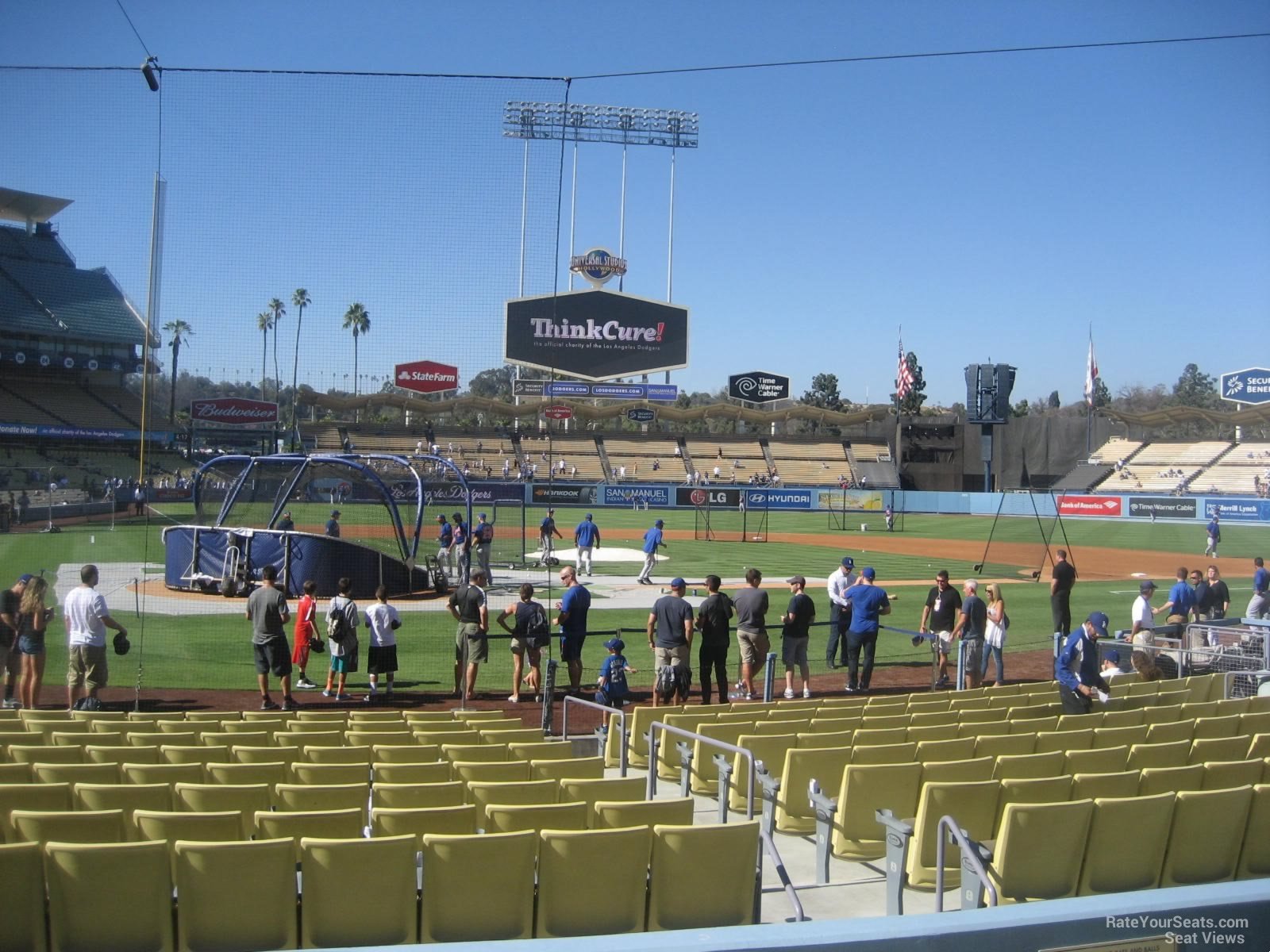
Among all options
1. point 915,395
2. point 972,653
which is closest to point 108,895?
point 972,653

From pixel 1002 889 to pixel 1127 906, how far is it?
2.69 m

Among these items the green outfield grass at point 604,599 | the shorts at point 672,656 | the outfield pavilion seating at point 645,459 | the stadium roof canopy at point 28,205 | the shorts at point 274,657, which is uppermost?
the stadium roof canopy at point 28,205

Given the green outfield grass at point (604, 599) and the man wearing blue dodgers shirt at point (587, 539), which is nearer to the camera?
the green outfield grass at point (604, 599)

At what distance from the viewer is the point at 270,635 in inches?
466

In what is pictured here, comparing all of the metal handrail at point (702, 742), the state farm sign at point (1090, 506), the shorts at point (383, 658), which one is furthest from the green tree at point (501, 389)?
the metal handrail at point (702, 742)

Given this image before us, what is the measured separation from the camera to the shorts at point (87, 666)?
36.5 ft

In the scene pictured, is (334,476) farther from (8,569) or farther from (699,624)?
(699,624)

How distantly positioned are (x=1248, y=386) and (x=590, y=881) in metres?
79.5

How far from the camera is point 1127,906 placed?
92.7 inches

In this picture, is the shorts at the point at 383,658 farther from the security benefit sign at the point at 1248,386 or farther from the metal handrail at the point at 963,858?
the security benefit sign at the point at 1248,386

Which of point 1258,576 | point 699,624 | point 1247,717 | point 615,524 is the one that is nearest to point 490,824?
point 1247,717

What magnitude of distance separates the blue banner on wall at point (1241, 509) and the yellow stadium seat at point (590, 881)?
53.3 m

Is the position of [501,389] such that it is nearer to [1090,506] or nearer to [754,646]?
[1090,506]

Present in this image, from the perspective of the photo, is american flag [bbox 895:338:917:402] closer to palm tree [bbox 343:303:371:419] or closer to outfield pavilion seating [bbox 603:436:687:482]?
outfield pavilion seating [bbox 603:436:687:482]
